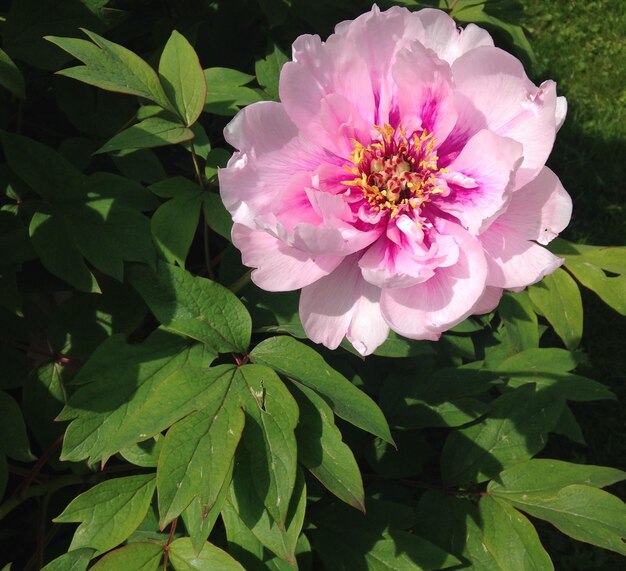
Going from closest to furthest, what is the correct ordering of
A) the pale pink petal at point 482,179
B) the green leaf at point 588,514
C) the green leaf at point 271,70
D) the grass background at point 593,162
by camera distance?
the pale pink petal at point 482,179 < the green leaf at point 588,514 < the green leaf at point 271,70 < the grass background at point 593,162

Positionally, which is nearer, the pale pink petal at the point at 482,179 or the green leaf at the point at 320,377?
the pale pink petal at the point at 482,179

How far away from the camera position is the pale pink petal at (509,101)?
40.9 inches

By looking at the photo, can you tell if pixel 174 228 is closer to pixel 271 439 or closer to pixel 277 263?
pixel 277 263

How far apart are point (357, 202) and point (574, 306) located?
0.60 metres

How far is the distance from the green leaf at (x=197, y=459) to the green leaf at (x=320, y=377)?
0.41 feet

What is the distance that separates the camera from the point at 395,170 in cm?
116

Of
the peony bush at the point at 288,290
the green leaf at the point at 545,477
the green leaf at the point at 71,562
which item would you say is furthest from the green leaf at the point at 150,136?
the green leaf at the point at 545,477

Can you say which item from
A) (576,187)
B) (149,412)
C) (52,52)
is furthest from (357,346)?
(576,187)

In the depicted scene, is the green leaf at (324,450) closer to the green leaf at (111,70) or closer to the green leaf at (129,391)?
the green leaf at (129,391)

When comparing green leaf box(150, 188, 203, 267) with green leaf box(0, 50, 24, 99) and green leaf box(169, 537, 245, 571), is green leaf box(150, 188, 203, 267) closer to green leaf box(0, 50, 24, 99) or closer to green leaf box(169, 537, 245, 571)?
green leaf box(0, 50, 24, 99)

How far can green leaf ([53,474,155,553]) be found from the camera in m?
1.25

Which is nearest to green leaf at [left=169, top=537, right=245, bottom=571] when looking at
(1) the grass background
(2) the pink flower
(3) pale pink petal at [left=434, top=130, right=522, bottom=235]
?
(2) the pink flower

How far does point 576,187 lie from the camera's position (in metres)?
3.20

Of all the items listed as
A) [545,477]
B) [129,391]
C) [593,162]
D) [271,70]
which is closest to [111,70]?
[271,70]
